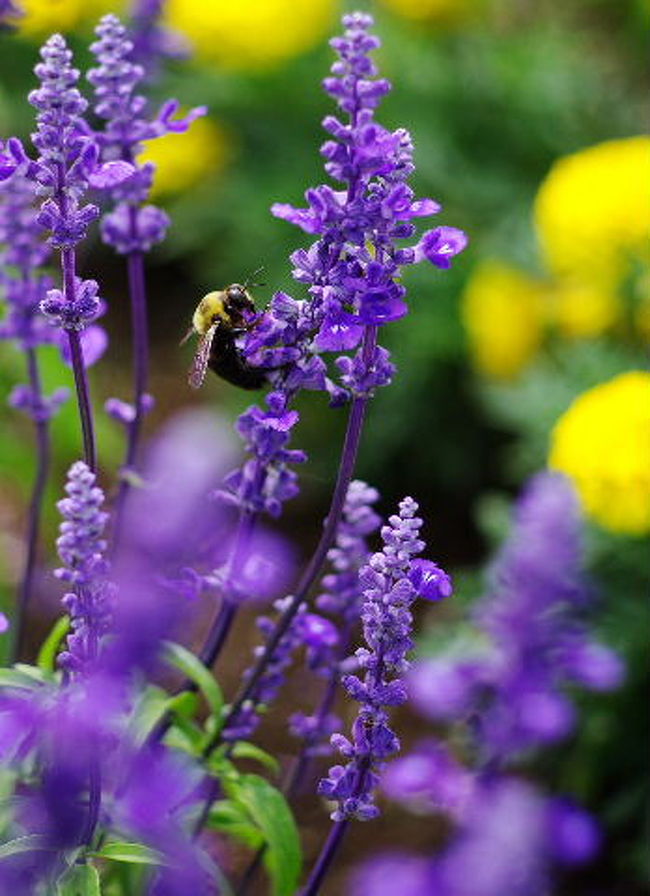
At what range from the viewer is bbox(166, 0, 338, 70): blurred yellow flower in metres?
5.34

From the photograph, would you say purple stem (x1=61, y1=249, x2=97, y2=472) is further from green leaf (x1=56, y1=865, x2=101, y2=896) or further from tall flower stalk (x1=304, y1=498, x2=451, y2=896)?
green leaf (x1=56, y1=865, x2=101, y2=896)

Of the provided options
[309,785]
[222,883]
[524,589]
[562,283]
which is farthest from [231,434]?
[524,589]

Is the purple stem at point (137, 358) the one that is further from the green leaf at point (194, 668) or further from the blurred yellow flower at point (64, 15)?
the blurred yellow flower at point (64, 15)

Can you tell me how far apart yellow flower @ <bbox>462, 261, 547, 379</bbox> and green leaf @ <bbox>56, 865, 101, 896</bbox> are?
2.91m

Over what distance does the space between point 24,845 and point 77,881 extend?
7 centimetres

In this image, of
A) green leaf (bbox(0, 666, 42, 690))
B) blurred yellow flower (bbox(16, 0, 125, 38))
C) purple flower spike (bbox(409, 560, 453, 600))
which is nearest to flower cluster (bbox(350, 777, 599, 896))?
purple flower spike (bbox(409, 560, 453, 600))

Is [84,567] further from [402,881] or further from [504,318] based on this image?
[504,318]

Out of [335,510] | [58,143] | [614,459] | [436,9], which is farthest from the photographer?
[436,9]

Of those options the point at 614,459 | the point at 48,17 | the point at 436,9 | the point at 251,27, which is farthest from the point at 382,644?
the point at 436,9

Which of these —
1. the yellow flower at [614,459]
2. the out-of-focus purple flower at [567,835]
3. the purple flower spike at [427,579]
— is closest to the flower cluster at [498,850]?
the out-of-focus purple flower at [567,835]

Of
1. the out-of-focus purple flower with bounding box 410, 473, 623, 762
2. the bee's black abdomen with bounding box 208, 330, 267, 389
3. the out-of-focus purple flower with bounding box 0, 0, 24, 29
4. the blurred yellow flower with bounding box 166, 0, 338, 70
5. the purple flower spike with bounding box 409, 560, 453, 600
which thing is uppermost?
the blurred yellow flower with bounding box 166, 0, 338, 70

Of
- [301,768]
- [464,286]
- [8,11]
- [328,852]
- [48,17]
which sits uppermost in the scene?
[48,17]

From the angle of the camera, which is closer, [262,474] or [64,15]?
[262,474]

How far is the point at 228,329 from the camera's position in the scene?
1.80 meters
